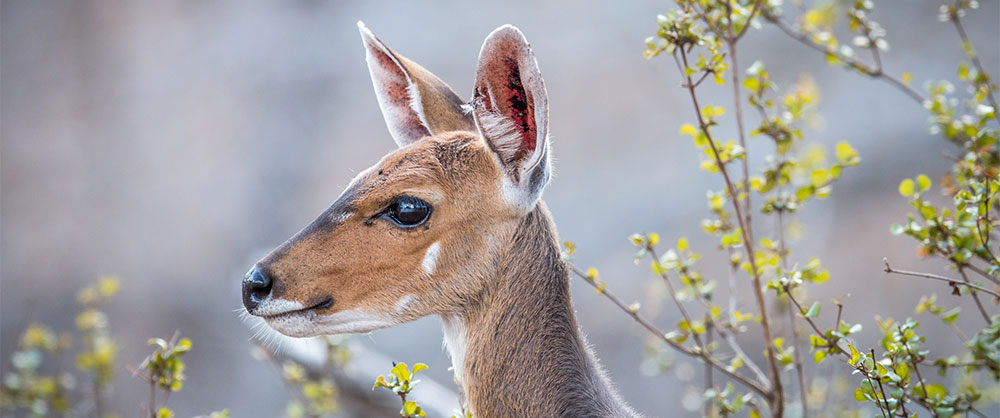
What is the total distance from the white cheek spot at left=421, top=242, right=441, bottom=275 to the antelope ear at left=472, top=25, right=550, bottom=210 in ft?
0.86

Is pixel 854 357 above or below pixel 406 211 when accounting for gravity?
below

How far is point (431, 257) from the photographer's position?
2477mm

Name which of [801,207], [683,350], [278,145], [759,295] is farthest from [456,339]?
[278,145]

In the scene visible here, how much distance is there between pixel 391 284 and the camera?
2.46 metres

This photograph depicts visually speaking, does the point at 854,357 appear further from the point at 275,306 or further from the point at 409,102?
the point at 409,102

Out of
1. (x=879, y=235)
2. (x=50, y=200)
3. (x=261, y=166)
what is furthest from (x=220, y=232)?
(x=879, y=235)

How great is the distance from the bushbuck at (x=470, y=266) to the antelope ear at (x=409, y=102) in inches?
12.5

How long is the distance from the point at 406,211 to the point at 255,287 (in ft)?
1.54

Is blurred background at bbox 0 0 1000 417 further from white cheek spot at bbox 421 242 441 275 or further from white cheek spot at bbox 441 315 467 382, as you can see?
white cheek spot at bbox 421 242 441 275

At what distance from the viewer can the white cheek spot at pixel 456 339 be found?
258 cm

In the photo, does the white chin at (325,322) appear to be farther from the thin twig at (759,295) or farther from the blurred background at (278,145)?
the blurred background at (278,145)

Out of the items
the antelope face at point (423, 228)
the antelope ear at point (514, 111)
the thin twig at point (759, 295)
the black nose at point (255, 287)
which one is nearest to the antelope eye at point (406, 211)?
the antelope face at point (423, 228)

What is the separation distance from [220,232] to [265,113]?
1376 millimetres

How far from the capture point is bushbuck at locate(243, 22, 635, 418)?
2391 mm
